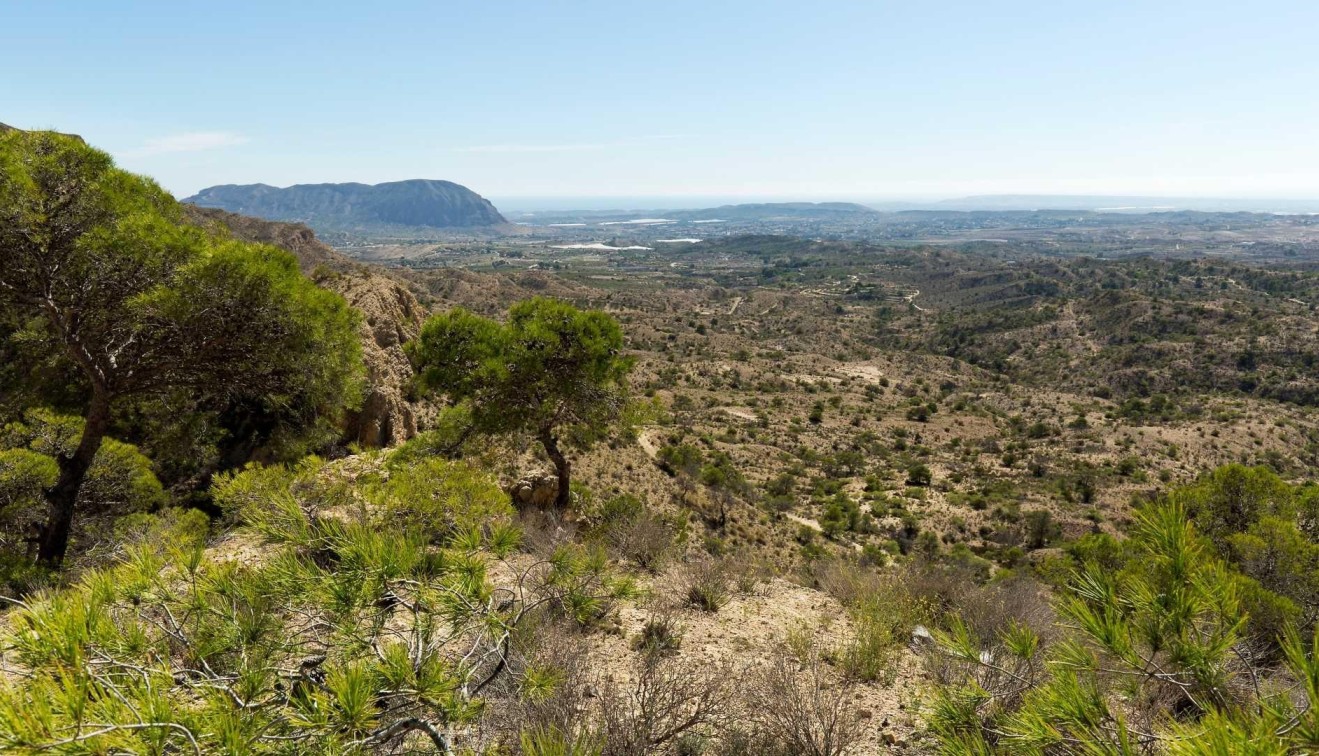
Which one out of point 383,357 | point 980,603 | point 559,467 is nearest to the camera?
point 980,603

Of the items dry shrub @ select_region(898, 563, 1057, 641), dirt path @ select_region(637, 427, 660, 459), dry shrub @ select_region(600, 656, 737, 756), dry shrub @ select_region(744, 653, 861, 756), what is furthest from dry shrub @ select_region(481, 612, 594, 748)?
dirt path @ select_region(637, 427, 660, 459)

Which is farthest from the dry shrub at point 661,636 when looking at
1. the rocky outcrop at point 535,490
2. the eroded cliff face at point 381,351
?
the eroded cliff face at point 381,351

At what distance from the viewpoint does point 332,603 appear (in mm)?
3410

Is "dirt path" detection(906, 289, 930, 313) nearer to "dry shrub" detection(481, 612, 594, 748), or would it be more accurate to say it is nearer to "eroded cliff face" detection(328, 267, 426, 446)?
"eroded cliff face" detection(328, 267, 426, 446)

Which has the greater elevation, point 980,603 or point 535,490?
point 980,603

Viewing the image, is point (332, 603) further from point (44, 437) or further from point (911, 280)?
point (911, 280)

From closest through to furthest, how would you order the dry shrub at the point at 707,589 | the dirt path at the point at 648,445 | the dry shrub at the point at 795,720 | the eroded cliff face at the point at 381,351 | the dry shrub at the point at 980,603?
1. the dry shrub at the point at 795,720
2. the dry shrub at the point at 980,603
3. the dry shrub at the point at 707,589
4. the eroded cliff face at the point at 381,351
5. the dirt path at the point at 648,445

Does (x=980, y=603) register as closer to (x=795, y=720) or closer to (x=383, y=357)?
(x=795, y=720)

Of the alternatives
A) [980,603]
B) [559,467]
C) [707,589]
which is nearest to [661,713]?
[707,589]

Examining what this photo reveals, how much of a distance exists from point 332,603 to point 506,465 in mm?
12106

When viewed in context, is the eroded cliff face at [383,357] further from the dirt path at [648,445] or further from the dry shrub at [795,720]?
the dry shrub at [795,720]

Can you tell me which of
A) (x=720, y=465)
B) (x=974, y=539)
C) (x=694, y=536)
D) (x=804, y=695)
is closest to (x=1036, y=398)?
(x=974, y=539)

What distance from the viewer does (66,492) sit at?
863 centimetres

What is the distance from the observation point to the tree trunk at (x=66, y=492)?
8469 millimetres
